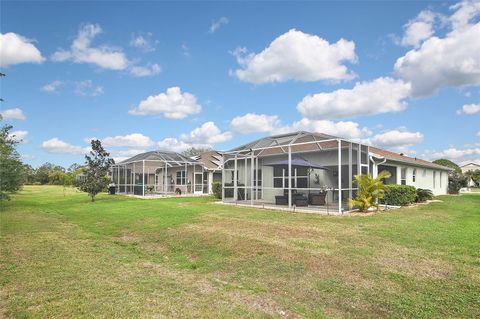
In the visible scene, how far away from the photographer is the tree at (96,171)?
21.3m

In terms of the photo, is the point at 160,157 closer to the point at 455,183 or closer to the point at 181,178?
the point at 181,178

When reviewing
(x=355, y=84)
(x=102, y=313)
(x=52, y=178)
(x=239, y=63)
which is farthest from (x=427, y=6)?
(x=52, y=178)

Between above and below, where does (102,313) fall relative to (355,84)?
below

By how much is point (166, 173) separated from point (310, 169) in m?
14.0

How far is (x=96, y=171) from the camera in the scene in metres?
21.7

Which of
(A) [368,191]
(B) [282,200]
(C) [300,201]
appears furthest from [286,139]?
(A) [368,191]

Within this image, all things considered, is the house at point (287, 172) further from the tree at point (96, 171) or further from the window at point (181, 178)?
the tree at point (96, 171)

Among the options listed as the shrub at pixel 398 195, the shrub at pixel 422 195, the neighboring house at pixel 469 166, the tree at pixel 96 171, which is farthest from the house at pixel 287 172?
the neighboring house at pixel 469 166

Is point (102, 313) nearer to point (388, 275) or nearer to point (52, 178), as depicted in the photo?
point (388, 275)

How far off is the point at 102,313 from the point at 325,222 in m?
8.14

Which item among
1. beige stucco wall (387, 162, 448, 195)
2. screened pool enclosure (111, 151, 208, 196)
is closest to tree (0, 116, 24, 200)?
screened pool enclosure (111, 151, 208, 196)

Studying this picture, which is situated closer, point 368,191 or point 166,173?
point 368,191

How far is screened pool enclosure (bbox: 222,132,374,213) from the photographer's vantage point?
15.1m

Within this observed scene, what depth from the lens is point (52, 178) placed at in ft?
204
